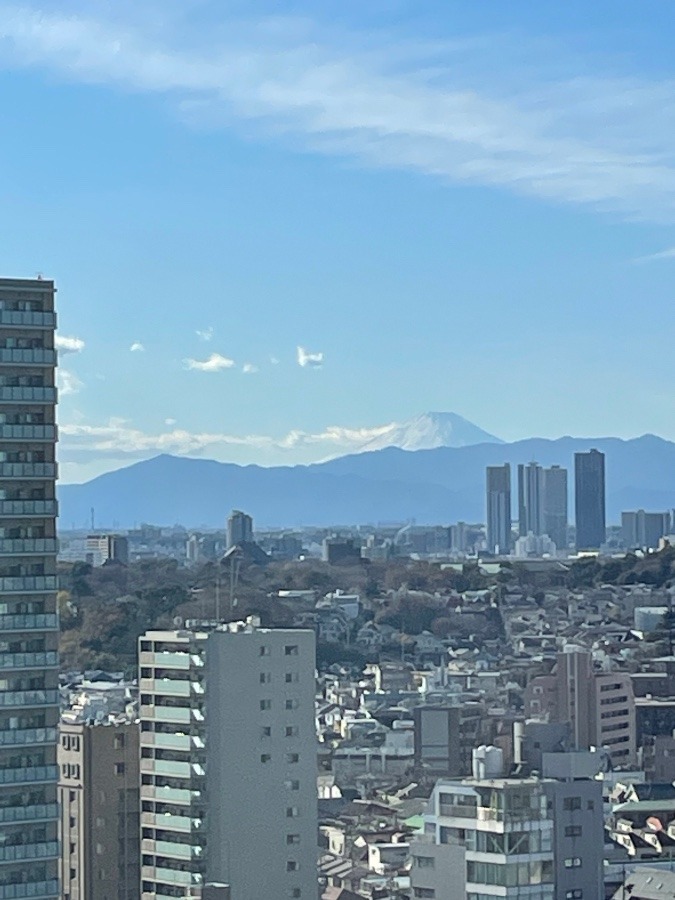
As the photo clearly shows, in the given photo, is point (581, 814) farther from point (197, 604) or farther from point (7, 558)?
point (197, 604)

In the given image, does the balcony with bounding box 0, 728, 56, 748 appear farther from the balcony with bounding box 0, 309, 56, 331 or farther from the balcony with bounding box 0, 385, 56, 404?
the balcony with bounding box 0, 309, 56, 331

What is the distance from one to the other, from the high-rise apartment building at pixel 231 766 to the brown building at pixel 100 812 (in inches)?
19.5

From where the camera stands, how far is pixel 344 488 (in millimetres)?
180250

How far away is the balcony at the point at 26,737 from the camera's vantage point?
1142 cm

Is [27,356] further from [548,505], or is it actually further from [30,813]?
[548,505]

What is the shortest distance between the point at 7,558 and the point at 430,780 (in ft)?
44.0

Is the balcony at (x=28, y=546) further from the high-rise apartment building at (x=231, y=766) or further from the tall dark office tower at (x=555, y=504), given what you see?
the tall dark office tower at (x=555, y=504)

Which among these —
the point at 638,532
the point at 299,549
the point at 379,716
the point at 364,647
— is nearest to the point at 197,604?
the point at 379,716

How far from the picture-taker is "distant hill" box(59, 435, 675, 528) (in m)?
166

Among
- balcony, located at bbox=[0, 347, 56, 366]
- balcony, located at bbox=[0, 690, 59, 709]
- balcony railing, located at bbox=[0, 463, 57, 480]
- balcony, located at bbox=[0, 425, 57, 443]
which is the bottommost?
balcony, located at bbox=[0, 690, 59, 709]

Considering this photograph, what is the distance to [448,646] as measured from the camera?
1722 inches

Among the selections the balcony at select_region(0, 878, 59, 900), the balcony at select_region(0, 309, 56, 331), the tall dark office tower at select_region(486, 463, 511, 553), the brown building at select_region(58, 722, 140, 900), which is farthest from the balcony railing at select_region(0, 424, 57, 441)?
the tall dark office tower at select_region(486, 463, 511, 553)

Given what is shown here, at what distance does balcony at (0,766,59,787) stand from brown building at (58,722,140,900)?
347 cm

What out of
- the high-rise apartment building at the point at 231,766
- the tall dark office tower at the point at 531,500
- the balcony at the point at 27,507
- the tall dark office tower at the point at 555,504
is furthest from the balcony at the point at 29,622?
the tall dark office tower at the point at 531,500
